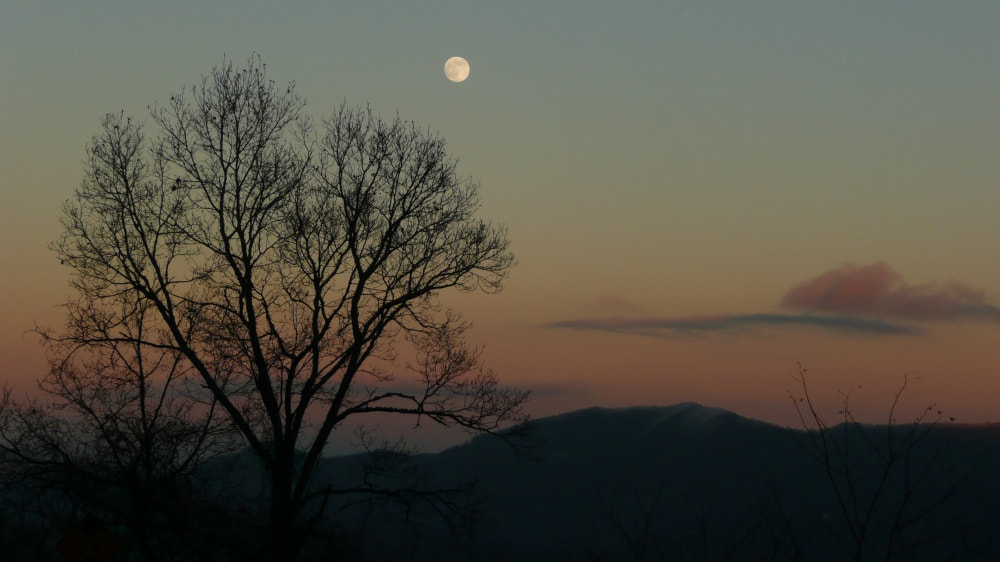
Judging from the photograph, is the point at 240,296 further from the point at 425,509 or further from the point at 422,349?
the point at 425,509

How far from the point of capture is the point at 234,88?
21.5 m

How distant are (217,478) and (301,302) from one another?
4.09m

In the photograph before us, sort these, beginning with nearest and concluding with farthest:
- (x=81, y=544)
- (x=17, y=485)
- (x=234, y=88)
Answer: (x=81, y=544) < (x=17, y=485) < (x=234, y=88)

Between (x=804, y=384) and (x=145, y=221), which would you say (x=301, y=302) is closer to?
(x=145, y=221)

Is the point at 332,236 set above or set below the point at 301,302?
above

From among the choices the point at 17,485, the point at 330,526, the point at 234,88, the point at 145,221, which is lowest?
the point at 330,526

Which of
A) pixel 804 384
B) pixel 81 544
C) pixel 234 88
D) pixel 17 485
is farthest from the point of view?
pixel 234 88

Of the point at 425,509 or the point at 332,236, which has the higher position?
the point at 332,236

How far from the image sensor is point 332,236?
71.7 feet

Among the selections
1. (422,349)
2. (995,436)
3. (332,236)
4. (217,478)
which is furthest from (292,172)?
(995,436)

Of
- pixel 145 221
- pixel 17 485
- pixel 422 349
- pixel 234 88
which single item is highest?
pixel 234 88

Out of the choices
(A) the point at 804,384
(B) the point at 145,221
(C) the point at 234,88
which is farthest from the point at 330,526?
(A) the point at 804,384

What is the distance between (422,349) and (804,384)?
14.1m

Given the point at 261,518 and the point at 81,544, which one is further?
the point at 261,518
